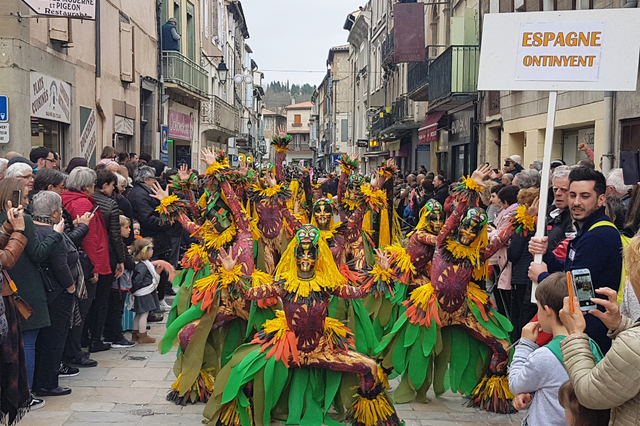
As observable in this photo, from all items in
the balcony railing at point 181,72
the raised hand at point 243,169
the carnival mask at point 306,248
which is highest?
the balcony railing at point 181,72

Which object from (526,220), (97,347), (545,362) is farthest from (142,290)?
(545,362)

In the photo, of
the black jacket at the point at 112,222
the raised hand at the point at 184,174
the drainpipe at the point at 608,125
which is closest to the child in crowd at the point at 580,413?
the black jacket at the point at 112,222

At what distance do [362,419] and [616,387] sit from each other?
10.0ft

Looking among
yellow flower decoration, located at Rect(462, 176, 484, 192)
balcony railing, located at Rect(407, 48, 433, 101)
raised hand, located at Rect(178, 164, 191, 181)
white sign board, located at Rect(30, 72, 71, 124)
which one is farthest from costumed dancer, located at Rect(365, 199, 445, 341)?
balcony railing, located at Rect(407, 48, 433, 101)

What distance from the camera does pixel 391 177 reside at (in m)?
9.68

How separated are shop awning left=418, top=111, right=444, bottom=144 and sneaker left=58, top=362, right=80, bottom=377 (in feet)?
57.9

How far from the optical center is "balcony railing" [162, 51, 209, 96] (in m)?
22.2

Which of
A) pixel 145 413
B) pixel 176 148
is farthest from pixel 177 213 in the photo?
pixel 176 148

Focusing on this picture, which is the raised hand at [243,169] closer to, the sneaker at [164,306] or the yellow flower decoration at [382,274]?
the yellow flower decoration at [382,274]

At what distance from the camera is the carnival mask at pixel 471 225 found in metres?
6.08

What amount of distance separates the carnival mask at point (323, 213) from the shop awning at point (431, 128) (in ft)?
50.8

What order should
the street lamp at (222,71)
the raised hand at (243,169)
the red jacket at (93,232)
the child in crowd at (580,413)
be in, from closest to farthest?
the child in crowd at (580,413) → the red jacket at (93,232) → the raised hand at (243,169) → the street lamp at (222,71)

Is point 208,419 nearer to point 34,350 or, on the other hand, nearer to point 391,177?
point 34,350

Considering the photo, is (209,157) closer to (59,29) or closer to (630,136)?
(630,136)
